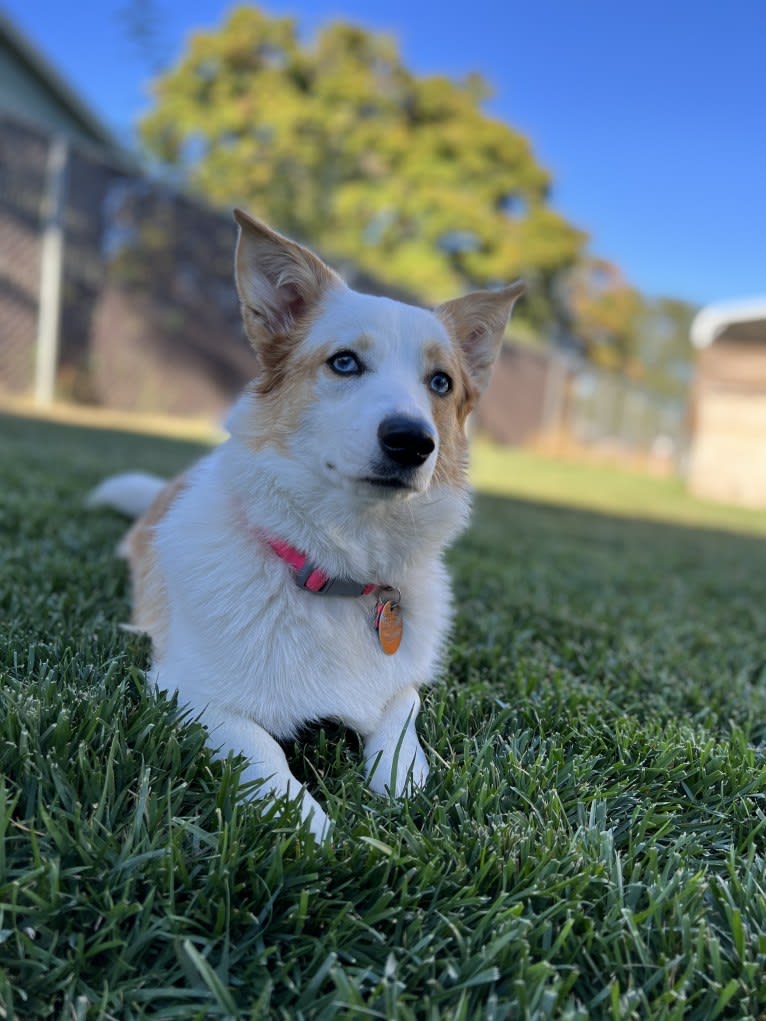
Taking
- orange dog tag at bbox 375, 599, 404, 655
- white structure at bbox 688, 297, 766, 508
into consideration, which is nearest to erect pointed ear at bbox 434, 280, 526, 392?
orange dog tag at bbox 375, 599, 404, 655

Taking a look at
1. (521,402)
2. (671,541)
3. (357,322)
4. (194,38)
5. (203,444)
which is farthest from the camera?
(194,38)

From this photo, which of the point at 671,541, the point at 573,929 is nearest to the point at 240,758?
the point at 573,929

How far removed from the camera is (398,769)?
1.47m

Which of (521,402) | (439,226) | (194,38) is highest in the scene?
(194,38)

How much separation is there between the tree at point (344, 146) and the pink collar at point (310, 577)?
61.5ft

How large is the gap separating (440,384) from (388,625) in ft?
2.14

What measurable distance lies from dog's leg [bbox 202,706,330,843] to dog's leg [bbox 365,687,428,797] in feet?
0.49

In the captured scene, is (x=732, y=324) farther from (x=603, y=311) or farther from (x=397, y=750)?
(x=603, y=311)

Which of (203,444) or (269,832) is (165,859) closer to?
(269,832)

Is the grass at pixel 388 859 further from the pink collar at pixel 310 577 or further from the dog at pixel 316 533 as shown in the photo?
the pink collar at pixel 310 577

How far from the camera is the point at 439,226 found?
21.3 metres

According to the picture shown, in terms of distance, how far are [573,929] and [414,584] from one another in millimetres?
899

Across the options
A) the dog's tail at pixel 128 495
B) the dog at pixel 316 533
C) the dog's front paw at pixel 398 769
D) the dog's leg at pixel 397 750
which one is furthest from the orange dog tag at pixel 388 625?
the dog's tail at pixel 128 495

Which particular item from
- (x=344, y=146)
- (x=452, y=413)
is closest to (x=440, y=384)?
(x=452, y=413)
